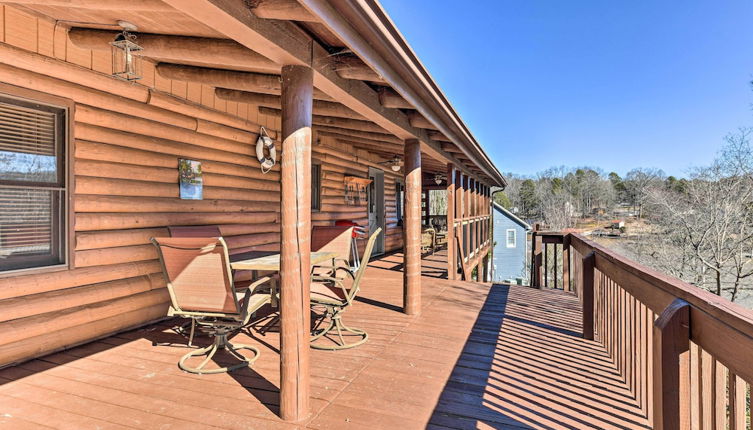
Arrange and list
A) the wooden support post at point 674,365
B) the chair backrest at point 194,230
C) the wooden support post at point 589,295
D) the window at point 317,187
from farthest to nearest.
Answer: the window at point 317,187
the chair backrest at point 194,230
the wooden support post at point 589,295
the wooden support post at point 674,365

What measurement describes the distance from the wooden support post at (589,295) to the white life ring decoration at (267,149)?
393 cm

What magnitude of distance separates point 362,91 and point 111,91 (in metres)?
2.18

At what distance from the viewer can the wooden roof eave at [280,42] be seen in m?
1.61

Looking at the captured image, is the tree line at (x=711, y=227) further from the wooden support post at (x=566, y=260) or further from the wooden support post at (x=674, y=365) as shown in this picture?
the wooden support post at (x=674, y=365)

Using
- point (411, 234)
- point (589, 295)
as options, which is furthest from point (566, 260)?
point (411, 234)

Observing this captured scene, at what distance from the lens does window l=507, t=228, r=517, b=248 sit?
81.6 feet

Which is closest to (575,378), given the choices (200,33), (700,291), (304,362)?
(700,291)

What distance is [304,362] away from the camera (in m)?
2.12

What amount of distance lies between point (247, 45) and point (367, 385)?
2.10m

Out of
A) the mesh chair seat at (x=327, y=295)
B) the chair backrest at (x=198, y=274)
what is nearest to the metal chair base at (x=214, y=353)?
the chair backrest at (x=198, y=274)

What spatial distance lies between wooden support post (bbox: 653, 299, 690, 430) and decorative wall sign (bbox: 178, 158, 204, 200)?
4.04 metres

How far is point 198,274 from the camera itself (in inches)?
102

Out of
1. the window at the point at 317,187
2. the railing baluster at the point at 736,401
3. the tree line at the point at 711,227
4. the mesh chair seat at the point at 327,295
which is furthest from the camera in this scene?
the tree line at the point at 711,227

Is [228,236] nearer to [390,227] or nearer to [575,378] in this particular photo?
[575,378]
